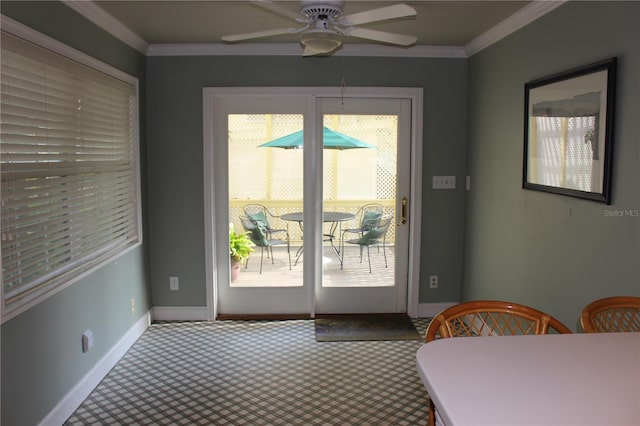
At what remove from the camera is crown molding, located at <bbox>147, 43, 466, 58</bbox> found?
411 cm

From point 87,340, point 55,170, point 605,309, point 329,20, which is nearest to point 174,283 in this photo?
point 87,340

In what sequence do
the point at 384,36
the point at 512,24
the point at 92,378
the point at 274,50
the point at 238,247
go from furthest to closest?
the point at 238,247
the point at 274,50
the point at 512,24
the point at 92,378
the point at 384,36

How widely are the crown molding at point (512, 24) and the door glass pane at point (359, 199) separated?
0.84 metres

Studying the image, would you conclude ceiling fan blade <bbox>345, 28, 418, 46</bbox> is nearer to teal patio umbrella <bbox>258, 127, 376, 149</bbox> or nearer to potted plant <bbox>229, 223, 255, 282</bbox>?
teal patio umbrella <bbox>258, 127, 376, 149</bbox>

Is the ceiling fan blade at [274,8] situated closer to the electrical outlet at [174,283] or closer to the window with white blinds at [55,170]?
the window with white blinds at [55,170]

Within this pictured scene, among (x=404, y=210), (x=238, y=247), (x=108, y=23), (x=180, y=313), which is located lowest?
(x=180, y=313)

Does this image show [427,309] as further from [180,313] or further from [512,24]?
[512,24]

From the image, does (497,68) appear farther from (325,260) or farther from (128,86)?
(128,86)

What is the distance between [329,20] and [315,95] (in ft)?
6.20

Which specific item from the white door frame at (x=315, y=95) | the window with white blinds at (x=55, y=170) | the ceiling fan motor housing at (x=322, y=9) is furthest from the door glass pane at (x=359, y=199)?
the ceiling fan motor housing at (x=322, y=9)

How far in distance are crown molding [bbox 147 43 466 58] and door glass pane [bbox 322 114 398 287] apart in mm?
521

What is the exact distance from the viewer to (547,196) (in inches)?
117

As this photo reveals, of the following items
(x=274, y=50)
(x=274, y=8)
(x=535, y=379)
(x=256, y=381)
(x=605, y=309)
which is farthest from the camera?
(x=274, y=50)

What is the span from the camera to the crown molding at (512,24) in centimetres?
294
